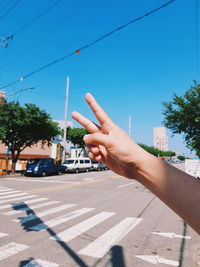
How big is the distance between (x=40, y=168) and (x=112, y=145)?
73.4 ft

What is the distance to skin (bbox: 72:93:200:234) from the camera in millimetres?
1023

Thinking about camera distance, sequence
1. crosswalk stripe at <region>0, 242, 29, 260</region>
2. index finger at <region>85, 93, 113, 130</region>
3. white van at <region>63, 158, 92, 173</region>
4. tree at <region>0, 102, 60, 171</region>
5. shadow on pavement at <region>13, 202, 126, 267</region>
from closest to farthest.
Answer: index finger at <region>85, 93, 113, 130</region>
shadow on pavement at <region>13, 202, 126, 267</region>
crosswalk stripe at <region>0, 242, 29, 260</region>
tree at <region>0, 102, 60, 171</region>
white van at <region>63, 158, 92, 173</region>

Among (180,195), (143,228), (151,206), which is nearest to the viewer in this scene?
(180,195)

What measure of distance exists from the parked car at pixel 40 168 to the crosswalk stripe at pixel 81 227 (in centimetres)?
1597

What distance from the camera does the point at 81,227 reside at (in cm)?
588

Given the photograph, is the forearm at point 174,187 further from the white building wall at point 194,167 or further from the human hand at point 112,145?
the white building wall at point 194,167

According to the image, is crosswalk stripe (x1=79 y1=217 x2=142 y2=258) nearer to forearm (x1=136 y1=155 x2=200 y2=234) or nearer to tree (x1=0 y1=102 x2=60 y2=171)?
forearm (x1=136 y1=155 x2=200 y2=234)

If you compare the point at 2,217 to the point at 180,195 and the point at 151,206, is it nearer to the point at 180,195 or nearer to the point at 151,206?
the point at 151,206

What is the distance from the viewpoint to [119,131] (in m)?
1.33

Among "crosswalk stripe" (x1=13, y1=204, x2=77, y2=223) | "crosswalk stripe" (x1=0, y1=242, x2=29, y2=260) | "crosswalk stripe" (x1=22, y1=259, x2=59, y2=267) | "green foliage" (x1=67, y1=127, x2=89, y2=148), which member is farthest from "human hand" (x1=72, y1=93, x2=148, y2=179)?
"green foliage" (x1=67, y1=127, x2=89, y2=148)

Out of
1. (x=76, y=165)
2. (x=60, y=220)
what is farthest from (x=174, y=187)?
(x=76, y=165)

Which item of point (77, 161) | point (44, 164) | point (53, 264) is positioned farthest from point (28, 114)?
point (53, 264)

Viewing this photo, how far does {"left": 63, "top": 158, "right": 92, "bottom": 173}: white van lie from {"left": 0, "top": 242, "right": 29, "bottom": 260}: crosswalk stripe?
2358 centimetres

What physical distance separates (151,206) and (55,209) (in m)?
4.00
